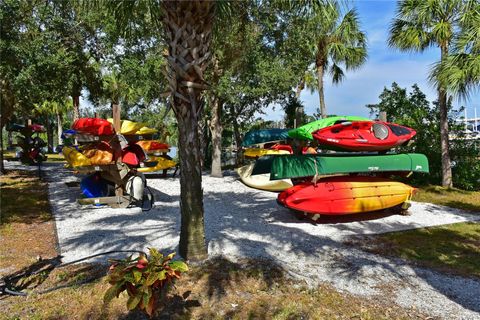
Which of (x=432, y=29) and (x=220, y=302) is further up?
(x=432, y=29)

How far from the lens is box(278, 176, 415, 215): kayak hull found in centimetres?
905

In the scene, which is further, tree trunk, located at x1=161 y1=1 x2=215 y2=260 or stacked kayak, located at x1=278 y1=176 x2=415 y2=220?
stacked kayak, located at x1=278 y1=176 x2=415 y2=220

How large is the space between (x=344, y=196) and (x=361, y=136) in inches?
71.4

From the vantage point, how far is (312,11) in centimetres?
632

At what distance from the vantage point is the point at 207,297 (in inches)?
185

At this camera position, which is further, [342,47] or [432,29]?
[342,47]

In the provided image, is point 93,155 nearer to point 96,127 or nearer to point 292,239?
point 96,127

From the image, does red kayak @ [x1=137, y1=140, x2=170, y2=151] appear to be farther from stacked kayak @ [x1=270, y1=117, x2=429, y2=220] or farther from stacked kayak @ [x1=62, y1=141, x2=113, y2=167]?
stacked kayak @ [x1=270, y1=117, x2=429, y2=220]

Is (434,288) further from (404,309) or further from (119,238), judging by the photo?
(119,238)

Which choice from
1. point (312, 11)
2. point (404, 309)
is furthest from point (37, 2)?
point (404, 309)

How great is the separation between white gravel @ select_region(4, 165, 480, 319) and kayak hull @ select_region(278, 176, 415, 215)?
427 millimetres

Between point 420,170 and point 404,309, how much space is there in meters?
6.82

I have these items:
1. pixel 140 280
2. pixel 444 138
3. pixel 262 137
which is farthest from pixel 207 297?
pixel 262 137

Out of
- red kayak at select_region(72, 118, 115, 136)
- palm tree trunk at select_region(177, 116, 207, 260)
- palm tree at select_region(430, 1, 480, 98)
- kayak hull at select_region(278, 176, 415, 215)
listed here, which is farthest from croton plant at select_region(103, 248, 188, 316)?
palm tree at select_region(430, 1, 480, 98)
